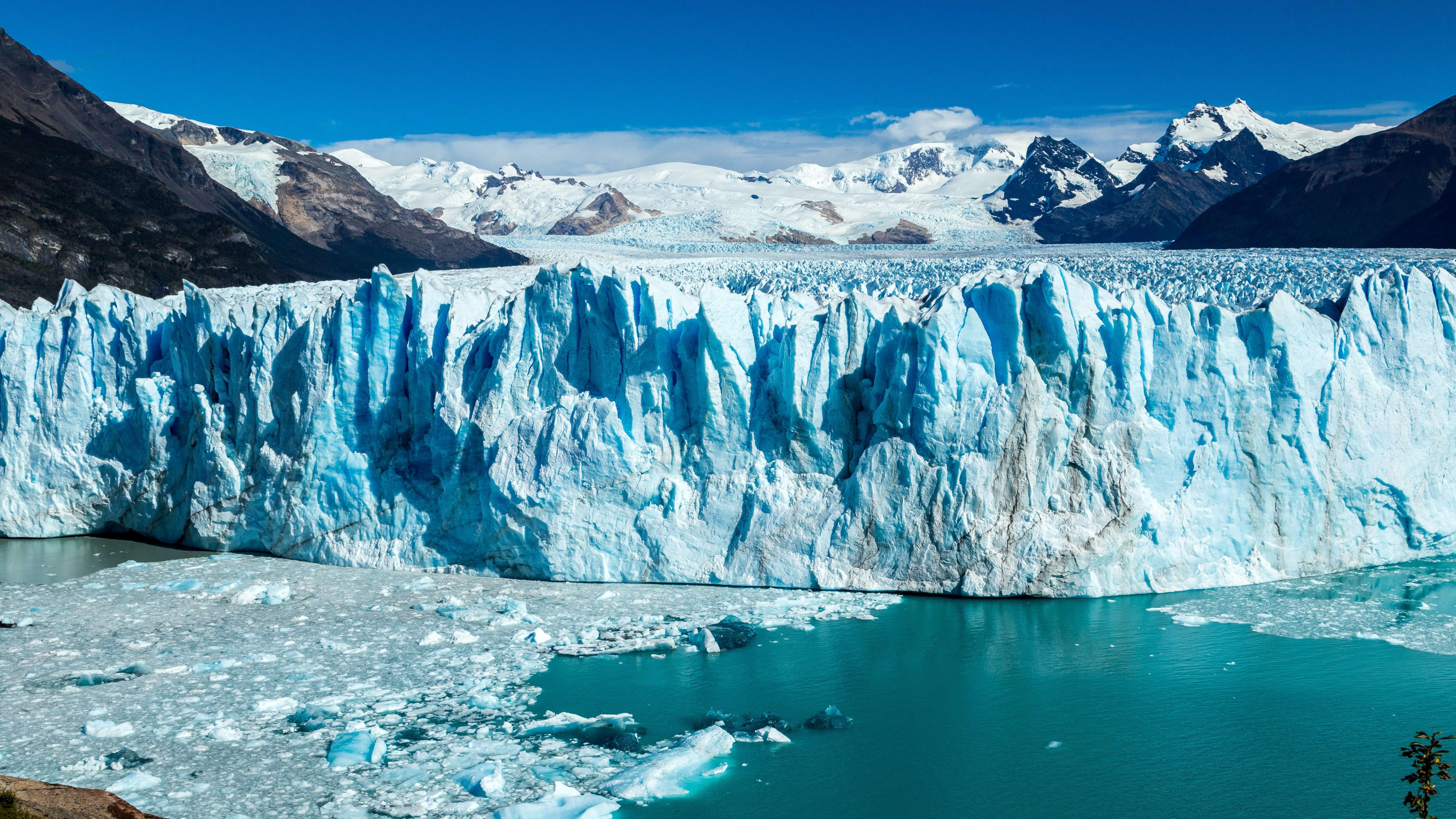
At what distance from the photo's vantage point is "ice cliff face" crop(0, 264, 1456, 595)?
11.3m

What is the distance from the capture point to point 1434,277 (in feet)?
40.2

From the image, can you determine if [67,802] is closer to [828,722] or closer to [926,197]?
[828,722]

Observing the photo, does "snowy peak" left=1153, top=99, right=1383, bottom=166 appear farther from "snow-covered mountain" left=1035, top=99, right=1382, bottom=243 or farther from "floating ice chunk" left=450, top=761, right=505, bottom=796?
"floating ice chunk" left=450, top=761, right=505, bottom=796

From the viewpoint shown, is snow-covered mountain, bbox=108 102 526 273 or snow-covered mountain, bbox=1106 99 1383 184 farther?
snow-covered mountain, bbox=1106 99 1383 184

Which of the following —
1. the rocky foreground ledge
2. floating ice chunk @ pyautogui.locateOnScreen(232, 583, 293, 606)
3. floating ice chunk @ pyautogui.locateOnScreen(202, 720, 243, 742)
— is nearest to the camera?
the rocky foreground ledge

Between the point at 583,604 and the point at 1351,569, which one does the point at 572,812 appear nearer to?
the point at 583,604

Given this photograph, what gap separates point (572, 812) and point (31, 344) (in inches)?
493

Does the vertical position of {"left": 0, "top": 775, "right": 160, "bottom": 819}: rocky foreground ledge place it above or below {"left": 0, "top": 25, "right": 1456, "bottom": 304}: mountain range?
below

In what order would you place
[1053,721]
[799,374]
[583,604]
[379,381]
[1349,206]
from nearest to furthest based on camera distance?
[1053,721] < [583,604] < [799,374] < [379,381] < [1349,206]

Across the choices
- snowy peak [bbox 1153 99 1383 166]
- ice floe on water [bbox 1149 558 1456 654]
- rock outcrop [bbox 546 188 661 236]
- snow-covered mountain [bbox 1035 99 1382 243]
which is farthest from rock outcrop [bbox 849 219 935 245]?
ice floe on water [bbox 1149 558 1456 654]

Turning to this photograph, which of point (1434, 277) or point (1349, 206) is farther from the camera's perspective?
point (1349, 206)

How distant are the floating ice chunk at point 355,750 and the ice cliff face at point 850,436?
4.50 m

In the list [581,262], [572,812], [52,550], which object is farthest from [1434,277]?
[52,550]

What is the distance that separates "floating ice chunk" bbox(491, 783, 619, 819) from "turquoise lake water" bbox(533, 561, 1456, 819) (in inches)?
6.5
